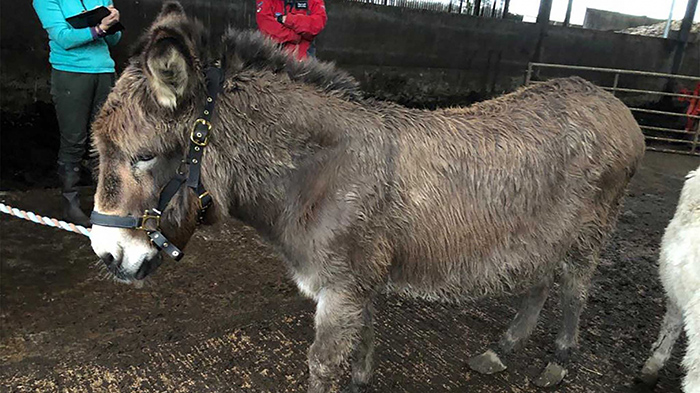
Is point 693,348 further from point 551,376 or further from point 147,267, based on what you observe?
point 147,267

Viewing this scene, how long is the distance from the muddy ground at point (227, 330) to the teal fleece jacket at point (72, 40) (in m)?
1.41

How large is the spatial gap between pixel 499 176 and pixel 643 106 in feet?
45.2

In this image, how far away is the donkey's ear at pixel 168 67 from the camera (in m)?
1.65

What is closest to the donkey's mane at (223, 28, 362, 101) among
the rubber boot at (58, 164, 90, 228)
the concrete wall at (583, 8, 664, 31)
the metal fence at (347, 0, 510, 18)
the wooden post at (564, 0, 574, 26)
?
the rubber boot at (58, 164, 90, 228)

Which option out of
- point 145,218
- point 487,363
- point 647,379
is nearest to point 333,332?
point 145,218

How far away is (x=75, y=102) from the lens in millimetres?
4062

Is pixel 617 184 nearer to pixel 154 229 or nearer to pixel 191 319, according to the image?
pixel 154 229

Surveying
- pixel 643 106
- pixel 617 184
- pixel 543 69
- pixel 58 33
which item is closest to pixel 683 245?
pixel 617 184

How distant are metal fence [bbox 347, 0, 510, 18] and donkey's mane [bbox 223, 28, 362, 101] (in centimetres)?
790

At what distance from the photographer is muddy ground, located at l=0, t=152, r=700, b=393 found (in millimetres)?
2770

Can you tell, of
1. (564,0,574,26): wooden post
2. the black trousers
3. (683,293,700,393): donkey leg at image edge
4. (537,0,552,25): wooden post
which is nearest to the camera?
(683,293,700,393): donkey leg at image edge

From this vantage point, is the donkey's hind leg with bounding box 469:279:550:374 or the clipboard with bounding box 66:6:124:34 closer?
the donkey's hind leg with bounding box 469:279:550:374

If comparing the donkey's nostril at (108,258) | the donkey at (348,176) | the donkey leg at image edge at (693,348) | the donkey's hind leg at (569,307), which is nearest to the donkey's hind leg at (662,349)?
the donkey's hind leg at (569,307)

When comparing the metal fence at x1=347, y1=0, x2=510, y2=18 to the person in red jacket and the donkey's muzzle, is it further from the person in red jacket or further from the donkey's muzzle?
the donkey's muzzle
